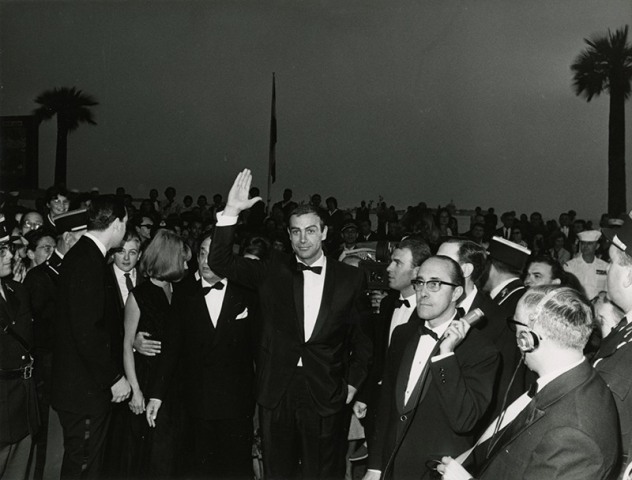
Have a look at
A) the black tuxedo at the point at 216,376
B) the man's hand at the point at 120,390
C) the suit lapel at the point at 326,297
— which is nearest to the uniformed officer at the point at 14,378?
the man's hand at the point at 120,390

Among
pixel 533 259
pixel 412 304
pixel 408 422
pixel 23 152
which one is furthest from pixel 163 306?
pixel 23 152

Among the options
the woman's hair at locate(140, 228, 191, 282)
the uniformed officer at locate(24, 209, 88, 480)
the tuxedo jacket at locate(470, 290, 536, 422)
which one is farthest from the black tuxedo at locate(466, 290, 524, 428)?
the uniformed officer at locate(24, 209, 88, 480)

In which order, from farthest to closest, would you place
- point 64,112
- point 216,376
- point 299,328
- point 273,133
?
point 273,133, point 64,112, point 216,376, point 299,328

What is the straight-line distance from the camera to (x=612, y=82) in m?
15.5

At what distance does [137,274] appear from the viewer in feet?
19.3

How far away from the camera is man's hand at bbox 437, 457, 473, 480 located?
2365 mm

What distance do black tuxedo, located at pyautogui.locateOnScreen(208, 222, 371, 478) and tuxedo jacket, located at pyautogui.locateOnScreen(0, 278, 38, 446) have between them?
126 centimetres

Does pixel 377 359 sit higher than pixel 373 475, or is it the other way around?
pixel 377 359

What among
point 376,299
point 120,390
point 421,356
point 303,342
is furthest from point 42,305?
point 421,356

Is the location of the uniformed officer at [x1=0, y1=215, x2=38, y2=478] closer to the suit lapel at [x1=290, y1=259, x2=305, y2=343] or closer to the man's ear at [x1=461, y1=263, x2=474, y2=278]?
the suit lapel at [x1=290, y1=259, x2=305, y2=343]

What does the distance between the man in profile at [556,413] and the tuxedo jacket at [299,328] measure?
1623mm

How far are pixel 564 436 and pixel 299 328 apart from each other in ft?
7.04

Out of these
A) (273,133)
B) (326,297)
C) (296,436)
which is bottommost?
(296,436)

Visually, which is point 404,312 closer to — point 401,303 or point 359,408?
point 401,303
